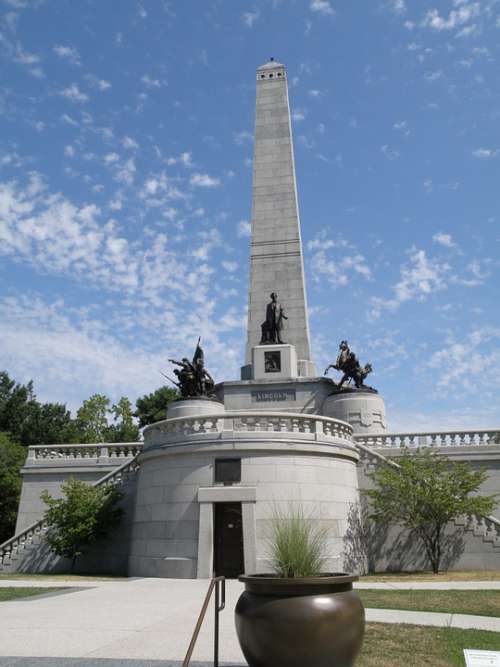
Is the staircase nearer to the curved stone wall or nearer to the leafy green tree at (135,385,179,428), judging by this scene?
the curved stone wall

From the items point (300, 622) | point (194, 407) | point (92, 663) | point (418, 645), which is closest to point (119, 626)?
point (92, 663)

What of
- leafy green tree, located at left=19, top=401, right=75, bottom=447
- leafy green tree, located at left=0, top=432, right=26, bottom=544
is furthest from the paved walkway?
leafy green tree, located at left=19, top=401, right=75, bottom=447

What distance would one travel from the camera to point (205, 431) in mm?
18688

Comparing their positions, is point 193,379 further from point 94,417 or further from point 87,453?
point 94,417

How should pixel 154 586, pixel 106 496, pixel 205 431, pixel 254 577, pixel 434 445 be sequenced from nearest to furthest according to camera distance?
1. pixel 254 577
2. pixel 154 586
3. pixel 205 431
4. pixel 106 496
5. pixel 434 445

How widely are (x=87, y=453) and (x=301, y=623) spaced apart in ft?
77.8

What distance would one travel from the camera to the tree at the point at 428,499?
746 inches

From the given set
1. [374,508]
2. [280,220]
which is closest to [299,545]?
A: [374,508]

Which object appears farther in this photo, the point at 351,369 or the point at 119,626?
the point at 351,369

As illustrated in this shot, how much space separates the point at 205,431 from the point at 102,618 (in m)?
9.39

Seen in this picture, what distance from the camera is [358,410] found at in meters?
27.3

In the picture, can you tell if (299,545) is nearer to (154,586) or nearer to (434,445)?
(154,586)

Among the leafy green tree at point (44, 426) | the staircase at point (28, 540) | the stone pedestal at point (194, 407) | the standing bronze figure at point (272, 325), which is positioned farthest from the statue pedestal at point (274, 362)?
the leafy green tree at point (44, 426)

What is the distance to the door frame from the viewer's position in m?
17.2
